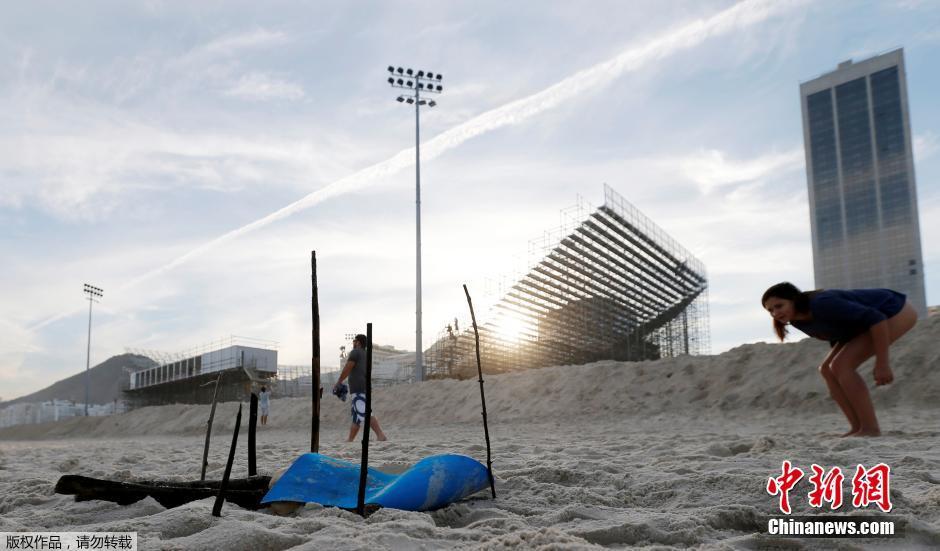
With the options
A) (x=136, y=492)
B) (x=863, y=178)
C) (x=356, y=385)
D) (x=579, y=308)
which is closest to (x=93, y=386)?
(x=579, y=308)

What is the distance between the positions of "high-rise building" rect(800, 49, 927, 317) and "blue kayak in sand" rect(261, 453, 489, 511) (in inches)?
4855

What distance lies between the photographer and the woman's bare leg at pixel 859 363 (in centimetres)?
480

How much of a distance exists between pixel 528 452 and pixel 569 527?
10.1ft

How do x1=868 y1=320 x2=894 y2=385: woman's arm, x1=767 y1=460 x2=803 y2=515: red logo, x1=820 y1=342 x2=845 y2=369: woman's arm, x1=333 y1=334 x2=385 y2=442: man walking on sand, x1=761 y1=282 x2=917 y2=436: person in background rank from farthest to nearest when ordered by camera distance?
x1=333 y1=334 x2=385 y2=442: man walking on sand → x1=820 y1=342 x2=845 y2=369: woman's arm → x1=761 y1=282 x2=917 y2=436: person in background → x1=868 y1=320 x2=894 y2=385: woman's arm → x1=767 y1=460 x2=803 y2=515: red logo

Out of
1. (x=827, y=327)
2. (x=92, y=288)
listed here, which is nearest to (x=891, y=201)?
(x=92, y=288)

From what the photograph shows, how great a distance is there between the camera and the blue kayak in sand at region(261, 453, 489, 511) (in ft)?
9.30

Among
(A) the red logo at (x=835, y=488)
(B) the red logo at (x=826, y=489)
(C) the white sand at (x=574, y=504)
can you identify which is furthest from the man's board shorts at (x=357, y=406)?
(B) the red logo at (x=826, y=489)

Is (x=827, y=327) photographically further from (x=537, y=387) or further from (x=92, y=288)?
(x=92, y=288)

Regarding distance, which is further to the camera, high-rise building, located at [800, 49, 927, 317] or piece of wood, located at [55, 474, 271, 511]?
high-rise building, located at [800, 49, 927, 317]

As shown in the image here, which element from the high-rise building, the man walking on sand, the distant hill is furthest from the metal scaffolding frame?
the distant hill

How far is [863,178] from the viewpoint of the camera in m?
115

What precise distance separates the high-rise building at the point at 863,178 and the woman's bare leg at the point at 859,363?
119913 mm

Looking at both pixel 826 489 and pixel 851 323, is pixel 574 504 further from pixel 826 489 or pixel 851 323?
pixel 851 323

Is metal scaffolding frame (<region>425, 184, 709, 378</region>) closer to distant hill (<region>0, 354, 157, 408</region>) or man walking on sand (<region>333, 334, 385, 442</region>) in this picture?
man walking on sand (<region>333, 334, 385, 442</region>)
